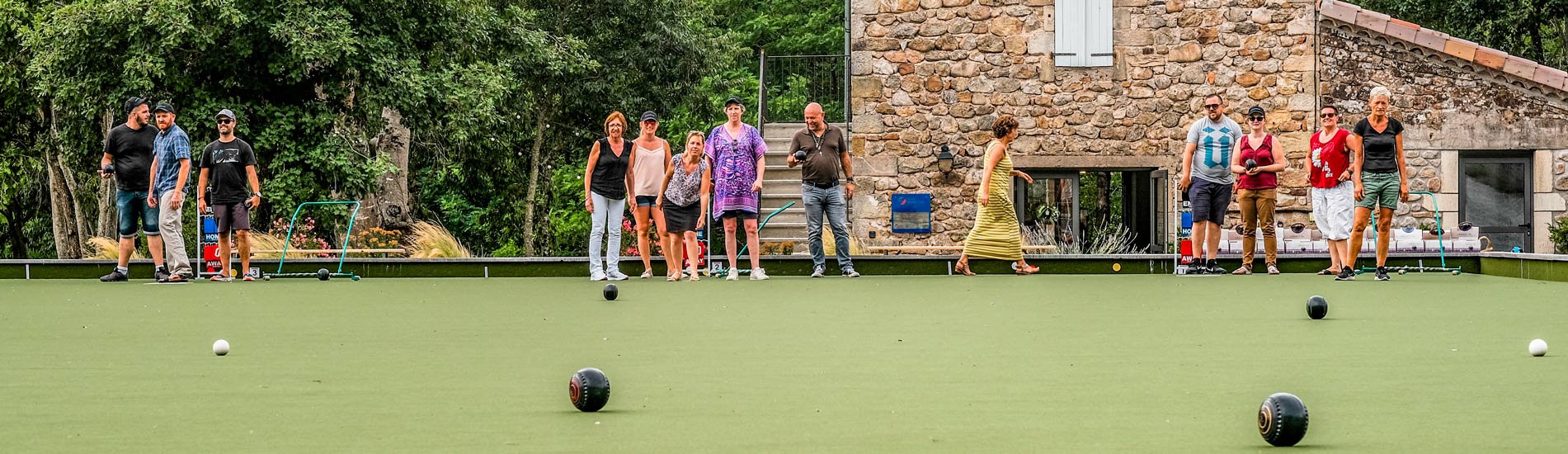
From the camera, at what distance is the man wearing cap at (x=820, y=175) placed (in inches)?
519

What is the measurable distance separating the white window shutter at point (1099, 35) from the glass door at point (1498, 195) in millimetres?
4323

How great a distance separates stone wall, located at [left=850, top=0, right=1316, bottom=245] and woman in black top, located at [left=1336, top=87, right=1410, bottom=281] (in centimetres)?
718

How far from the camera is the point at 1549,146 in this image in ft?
64.0

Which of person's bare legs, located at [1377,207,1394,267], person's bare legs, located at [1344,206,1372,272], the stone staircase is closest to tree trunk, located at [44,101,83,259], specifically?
the stone staircase

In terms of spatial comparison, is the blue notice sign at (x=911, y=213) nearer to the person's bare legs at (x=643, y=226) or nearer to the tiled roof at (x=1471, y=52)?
the tiled roof at (x=1471, y=52)

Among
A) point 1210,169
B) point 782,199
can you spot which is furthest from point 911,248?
point 1210,169

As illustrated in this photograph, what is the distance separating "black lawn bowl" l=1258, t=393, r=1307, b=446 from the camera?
3.51 m

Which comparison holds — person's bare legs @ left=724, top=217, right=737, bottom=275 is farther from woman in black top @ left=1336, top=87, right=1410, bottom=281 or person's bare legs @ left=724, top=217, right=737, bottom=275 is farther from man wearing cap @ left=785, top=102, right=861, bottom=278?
woman in black top @ left=1336, top=87, right=1410, bottom=281

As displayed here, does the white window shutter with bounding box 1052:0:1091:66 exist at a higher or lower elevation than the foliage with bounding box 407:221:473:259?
higher

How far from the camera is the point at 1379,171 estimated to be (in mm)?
12234

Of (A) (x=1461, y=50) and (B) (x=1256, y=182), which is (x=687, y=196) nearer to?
(B) (x=1256, y=182)

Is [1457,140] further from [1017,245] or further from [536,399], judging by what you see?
[536,399]

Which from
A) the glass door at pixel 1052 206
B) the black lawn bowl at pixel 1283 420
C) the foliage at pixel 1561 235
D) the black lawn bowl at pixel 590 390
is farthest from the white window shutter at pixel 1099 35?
the black lawn bowl at pixel 1283 420

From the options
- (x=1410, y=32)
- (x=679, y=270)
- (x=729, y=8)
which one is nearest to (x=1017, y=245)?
(x=679, y=270)
